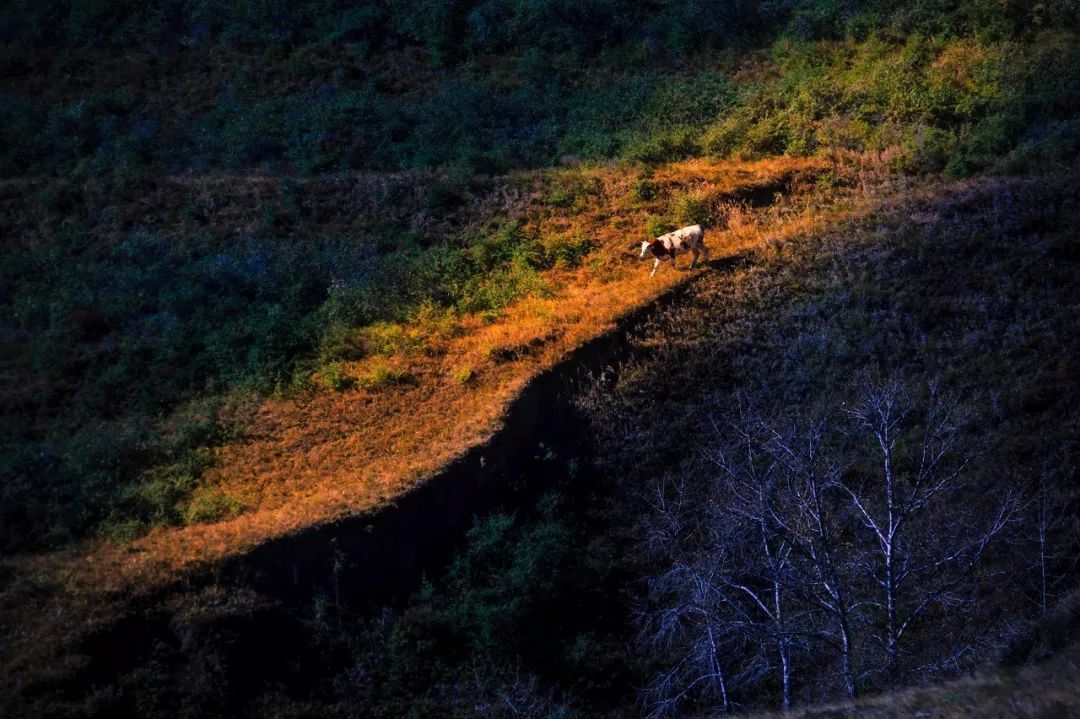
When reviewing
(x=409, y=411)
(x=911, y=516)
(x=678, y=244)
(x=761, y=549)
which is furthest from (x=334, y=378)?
(x=911, y=516)

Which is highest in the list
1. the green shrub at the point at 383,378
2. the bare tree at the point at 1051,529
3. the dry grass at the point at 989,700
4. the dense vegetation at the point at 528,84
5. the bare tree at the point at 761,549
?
the dense vegetation at the point at 528,84

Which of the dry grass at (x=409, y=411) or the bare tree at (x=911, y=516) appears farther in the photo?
the dry grass at (x=409, y=411)

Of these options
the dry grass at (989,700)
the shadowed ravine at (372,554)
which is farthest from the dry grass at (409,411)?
the dry grass at (989,700)

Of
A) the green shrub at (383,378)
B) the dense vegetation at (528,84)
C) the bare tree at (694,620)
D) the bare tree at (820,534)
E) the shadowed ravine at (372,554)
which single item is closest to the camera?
the bare tree at (820,534)

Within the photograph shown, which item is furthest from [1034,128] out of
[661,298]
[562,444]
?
[562,444]

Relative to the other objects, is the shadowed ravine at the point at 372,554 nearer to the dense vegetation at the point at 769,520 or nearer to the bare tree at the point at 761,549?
the dense vegetation at the point at 769,520

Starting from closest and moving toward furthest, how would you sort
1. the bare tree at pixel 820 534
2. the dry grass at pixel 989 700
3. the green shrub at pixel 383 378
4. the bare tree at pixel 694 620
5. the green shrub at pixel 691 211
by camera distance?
the dry grass at pixel 989 700, the bare tree at pixel 820 534, the bare tree at pixel 694 620, the green shrub at pixel 383 378, the green shrub at pixel 691 211

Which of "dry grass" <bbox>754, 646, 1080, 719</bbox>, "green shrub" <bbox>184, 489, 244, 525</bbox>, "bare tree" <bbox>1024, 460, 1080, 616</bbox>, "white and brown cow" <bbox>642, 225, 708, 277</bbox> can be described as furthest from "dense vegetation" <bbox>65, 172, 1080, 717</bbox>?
A: "green shrub" <bbox>184, 489, 244, 525</bbox>

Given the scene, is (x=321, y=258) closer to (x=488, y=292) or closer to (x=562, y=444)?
(x=488, y=292)

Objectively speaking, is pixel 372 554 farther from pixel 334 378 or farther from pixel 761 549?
pixel 761 549
